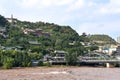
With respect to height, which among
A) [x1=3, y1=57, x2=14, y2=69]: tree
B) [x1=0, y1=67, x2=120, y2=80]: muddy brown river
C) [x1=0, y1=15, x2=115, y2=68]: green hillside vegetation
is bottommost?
[x1=0, y1=67, x2=120, y2=80]: muddy brown river

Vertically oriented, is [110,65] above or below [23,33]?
below

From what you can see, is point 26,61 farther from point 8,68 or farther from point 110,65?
point 110,65

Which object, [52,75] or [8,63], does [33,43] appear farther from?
[52,75]

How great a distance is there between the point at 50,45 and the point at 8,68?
50788 millimetres

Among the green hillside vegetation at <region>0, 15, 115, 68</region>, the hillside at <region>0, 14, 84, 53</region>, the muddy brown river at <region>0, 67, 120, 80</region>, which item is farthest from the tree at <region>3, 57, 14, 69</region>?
the hillside at <region>0, 14, 84, 53</region>

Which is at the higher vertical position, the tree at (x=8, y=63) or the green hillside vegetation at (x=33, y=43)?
the green hillside vegetation at (x=33, y=43)

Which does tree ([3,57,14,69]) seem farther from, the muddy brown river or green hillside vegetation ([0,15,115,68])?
the muddy brown river

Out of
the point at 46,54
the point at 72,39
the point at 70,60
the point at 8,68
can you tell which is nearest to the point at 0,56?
the point at 8,68

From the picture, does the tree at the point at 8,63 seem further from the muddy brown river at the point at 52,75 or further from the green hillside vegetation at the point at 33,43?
the muddy brown river at the point at 52,75

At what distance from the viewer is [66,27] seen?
164375mm

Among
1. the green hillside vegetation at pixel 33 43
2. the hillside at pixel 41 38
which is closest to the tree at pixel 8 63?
the green hillside vegetation at pixel 33 43

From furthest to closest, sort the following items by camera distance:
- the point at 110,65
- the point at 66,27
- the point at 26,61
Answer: the point at 66,27 → the point at 110,65 → the point at 26,61

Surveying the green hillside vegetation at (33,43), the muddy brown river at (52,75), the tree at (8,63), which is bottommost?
the muddy brown river at (52,75)

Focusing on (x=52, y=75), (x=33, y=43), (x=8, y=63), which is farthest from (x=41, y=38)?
(x=52, y=75)
